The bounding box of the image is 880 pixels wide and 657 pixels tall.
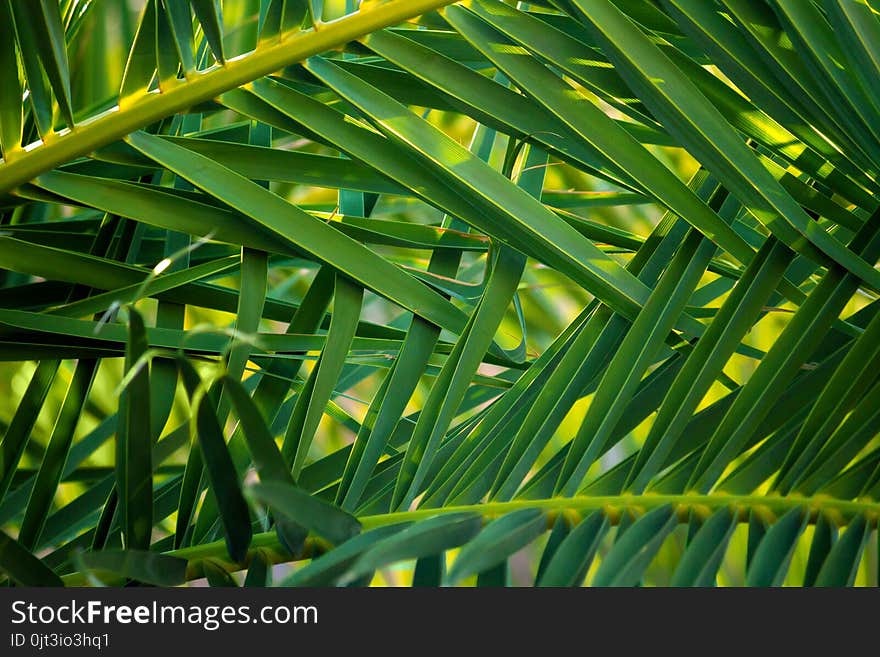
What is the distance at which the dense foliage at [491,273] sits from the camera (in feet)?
0.83

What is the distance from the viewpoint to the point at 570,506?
27 centimetres

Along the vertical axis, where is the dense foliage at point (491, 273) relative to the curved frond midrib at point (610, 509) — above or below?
above

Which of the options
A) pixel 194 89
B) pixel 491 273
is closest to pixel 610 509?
pixel 491 273

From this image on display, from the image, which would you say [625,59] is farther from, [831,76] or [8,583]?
[8,583]

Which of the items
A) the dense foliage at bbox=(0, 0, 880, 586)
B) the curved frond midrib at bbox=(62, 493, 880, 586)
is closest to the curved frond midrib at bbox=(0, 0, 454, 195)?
the dense foliage at bbox=(0, 0, 880, 586)

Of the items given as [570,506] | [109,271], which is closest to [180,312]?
[109,271]

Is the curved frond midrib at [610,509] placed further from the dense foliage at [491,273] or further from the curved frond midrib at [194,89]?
the curved frond midrib at [194,89]

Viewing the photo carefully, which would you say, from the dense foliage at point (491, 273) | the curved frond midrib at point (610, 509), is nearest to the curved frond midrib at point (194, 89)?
the dense foliage at point (491, 273)

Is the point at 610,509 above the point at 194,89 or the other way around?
the other way around

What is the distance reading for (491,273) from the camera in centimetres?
31

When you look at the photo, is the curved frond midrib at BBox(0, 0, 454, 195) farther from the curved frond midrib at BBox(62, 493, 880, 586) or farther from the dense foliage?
the curved frond midrib at BBox(62, 493, 880, 586)

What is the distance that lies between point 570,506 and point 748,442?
10 centimetres

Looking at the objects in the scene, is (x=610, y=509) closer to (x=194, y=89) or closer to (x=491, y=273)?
(x=491, y=273)

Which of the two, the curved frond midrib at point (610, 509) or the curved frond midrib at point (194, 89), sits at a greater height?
the curved frond midrib at point (194, 89)
